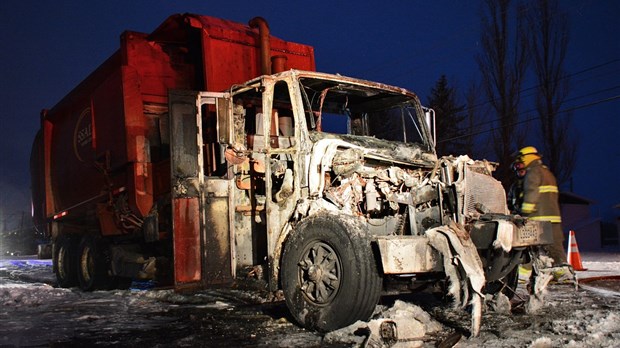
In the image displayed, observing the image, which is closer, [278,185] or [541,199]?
[278,185]

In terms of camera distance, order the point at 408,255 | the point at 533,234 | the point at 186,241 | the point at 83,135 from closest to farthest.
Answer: the point at 408,255 < the point at 533,234 < the point at 186,241 < the point at 83,135

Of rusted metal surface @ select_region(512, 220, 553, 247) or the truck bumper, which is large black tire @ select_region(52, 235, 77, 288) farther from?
rusted metal surface @ select_region(512, 220, 553, 247)

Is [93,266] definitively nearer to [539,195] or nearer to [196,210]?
[196,210]

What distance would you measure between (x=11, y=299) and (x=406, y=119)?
5.61 metres

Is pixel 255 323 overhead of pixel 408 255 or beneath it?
beneath

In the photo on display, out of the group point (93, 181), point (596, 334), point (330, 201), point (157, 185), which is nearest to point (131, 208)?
point (157, 185)

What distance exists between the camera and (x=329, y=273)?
4.77 m

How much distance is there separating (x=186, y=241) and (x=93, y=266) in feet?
12.9

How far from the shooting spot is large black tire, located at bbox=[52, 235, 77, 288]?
32.6 ft

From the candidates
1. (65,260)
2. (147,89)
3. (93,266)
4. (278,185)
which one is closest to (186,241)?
(278,185)

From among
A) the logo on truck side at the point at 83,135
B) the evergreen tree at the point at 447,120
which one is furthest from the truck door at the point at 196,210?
the evergreen tree at the point at 447,120

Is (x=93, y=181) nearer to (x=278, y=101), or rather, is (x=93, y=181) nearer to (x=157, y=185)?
(x=157, y=185)

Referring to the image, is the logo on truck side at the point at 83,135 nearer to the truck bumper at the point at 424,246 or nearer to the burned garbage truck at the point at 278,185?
the burned garbage truck at the point at 278,185

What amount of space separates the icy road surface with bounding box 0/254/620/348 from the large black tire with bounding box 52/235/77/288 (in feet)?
7.47
